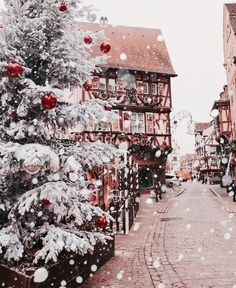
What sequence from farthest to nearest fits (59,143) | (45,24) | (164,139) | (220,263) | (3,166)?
(164,139), (220,263), (59,143), (45,24), (3,166)

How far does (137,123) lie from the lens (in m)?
27.9

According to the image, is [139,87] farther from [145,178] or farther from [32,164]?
[32,164]

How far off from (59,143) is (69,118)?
540 millimetres

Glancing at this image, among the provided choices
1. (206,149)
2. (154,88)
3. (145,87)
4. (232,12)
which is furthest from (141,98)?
(206,149)

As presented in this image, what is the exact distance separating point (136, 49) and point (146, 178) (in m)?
11.1

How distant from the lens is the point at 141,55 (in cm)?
2986

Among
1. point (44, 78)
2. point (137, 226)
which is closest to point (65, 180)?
point (44, 78)

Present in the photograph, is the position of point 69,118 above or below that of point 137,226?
above

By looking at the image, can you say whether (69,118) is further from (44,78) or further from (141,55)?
(141,55)

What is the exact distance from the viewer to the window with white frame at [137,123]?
91.2ft

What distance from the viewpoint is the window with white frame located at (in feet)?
91.2

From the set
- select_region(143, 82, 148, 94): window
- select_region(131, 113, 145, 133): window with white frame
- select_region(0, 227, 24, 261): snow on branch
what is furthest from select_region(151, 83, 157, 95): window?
select_region(0, 227, 24, 261): snow on branch

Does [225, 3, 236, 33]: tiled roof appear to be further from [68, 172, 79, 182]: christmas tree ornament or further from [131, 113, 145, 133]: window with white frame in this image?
[68, 172, 79, 182]: christmas tree ornament

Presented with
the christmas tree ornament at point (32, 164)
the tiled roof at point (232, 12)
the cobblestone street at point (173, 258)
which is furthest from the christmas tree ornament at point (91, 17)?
the tiled roof at point (232, 12)
